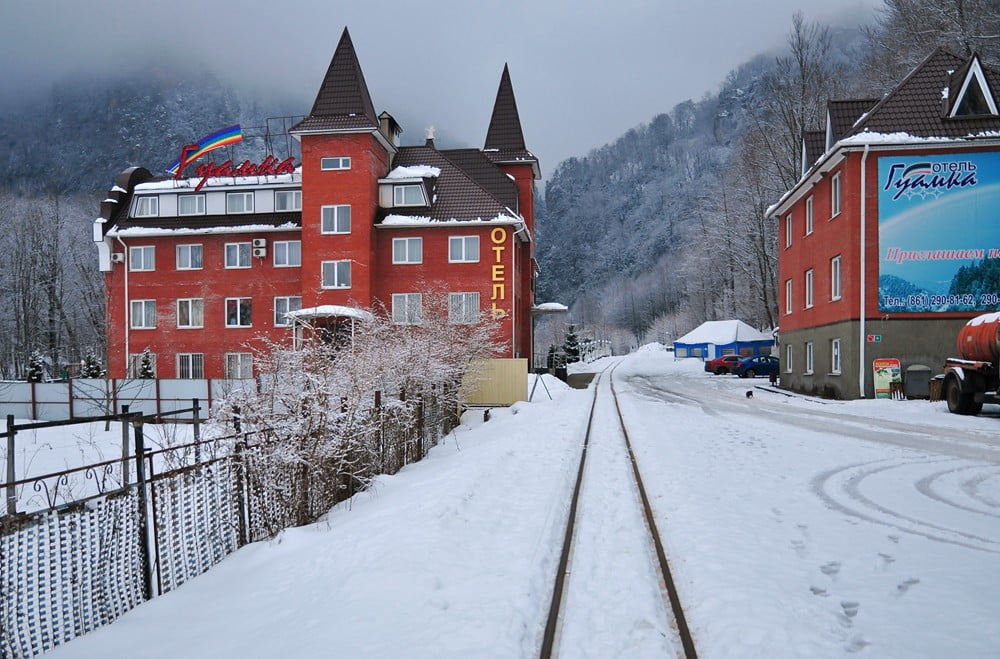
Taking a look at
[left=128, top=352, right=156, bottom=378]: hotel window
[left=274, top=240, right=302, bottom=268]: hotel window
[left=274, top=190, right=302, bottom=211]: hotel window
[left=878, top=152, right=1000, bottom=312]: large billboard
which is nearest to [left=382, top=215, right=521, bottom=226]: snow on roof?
[left=274, top=240, right=302, bottom=268]: hotel window

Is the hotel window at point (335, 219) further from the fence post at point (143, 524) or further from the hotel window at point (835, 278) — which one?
the fence post at point (143, 524)

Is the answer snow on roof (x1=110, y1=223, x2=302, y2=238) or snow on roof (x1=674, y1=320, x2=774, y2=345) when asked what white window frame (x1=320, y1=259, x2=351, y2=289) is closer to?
snow on roof (x1=110, y1=223, x2=302, y2=238)

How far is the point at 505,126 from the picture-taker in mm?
42844

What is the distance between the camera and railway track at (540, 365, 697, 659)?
439 cm

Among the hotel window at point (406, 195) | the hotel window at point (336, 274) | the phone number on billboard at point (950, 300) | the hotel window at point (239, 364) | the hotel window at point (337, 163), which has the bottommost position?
the hotel window at point (239, 364)

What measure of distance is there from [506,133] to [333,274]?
52.4ft

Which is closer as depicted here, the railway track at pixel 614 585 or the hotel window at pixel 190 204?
the railway track at pixel 614 585

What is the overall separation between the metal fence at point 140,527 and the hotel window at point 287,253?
28.6 metres

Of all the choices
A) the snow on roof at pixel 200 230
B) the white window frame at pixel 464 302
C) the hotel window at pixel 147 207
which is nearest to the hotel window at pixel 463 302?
the white window frame at pixel 464 302

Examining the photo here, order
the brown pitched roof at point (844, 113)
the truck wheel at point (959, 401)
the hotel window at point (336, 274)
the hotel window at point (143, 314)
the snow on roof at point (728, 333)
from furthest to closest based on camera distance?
the snow on roof at point (728, 333) < the hotel window at point (143, 314) < the hotel window at point (336, 274) < the brown pitched roof at point (844, 113) < the truck wheel at point (959, 401)

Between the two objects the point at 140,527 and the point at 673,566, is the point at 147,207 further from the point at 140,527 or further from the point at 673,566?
the point at 673,566

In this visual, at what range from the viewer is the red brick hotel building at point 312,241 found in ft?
109

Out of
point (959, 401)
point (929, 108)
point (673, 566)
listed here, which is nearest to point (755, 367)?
point (929, 108)

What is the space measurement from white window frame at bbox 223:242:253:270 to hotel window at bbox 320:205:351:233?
19.3 feet
